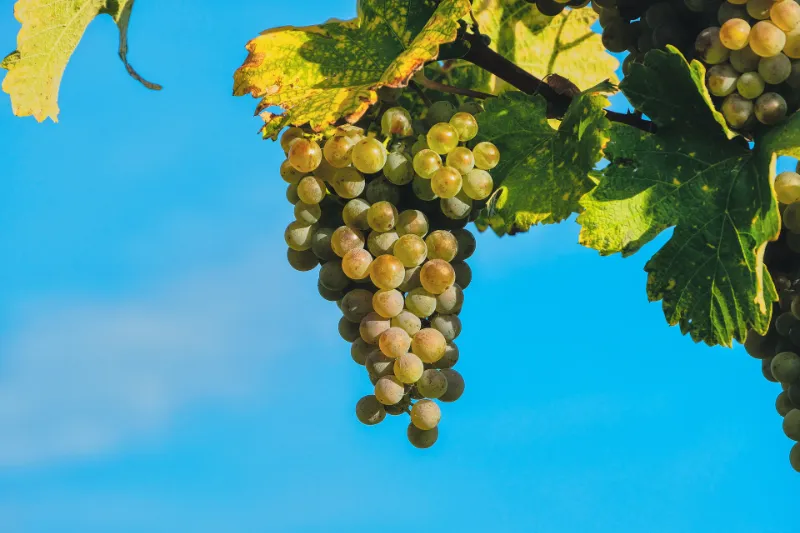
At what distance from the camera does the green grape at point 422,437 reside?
5.76 ft

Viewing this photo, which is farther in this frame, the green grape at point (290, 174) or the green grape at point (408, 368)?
Answer: the green grape at point (290, 174)

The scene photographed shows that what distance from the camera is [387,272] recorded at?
5.52ft

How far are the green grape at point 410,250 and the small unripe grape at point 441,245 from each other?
0.07ft

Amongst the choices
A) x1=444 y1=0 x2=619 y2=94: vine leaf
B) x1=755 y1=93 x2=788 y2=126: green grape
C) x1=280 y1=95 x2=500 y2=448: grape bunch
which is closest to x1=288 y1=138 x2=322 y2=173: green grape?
x1=280 y1=95 x2=500 y2=448: grape bunch

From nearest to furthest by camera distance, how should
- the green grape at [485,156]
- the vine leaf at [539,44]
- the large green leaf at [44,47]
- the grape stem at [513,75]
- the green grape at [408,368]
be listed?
the green grape at [408,368]
the green grape at [485,156]
the grape stem at [513,75]
the large green leaf at [44,47]
the vine leaf at [539,44]

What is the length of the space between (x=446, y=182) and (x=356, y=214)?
0.16 m

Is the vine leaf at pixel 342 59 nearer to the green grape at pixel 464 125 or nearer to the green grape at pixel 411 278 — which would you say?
the green grape at pixel 464 125

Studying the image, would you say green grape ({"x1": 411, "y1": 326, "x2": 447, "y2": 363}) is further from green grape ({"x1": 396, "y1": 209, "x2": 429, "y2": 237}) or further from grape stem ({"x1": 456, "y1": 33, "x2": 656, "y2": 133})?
grape stem ({"x1": 456, "y1": 33, "x2": 656, "y2": 133})

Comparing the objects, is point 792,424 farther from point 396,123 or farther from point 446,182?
point 396,123

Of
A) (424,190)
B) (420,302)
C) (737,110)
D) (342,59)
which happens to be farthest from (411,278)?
(737,110)

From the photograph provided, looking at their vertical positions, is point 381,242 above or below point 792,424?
above

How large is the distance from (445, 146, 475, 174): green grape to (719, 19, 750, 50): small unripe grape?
420 millimetres

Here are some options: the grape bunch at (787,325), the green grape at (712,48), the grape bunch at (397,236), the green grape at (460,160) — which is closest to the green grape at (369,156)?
the grape bunch at (397,236)

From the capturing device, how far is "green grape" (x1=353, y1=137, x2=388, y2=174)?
1.68 m
